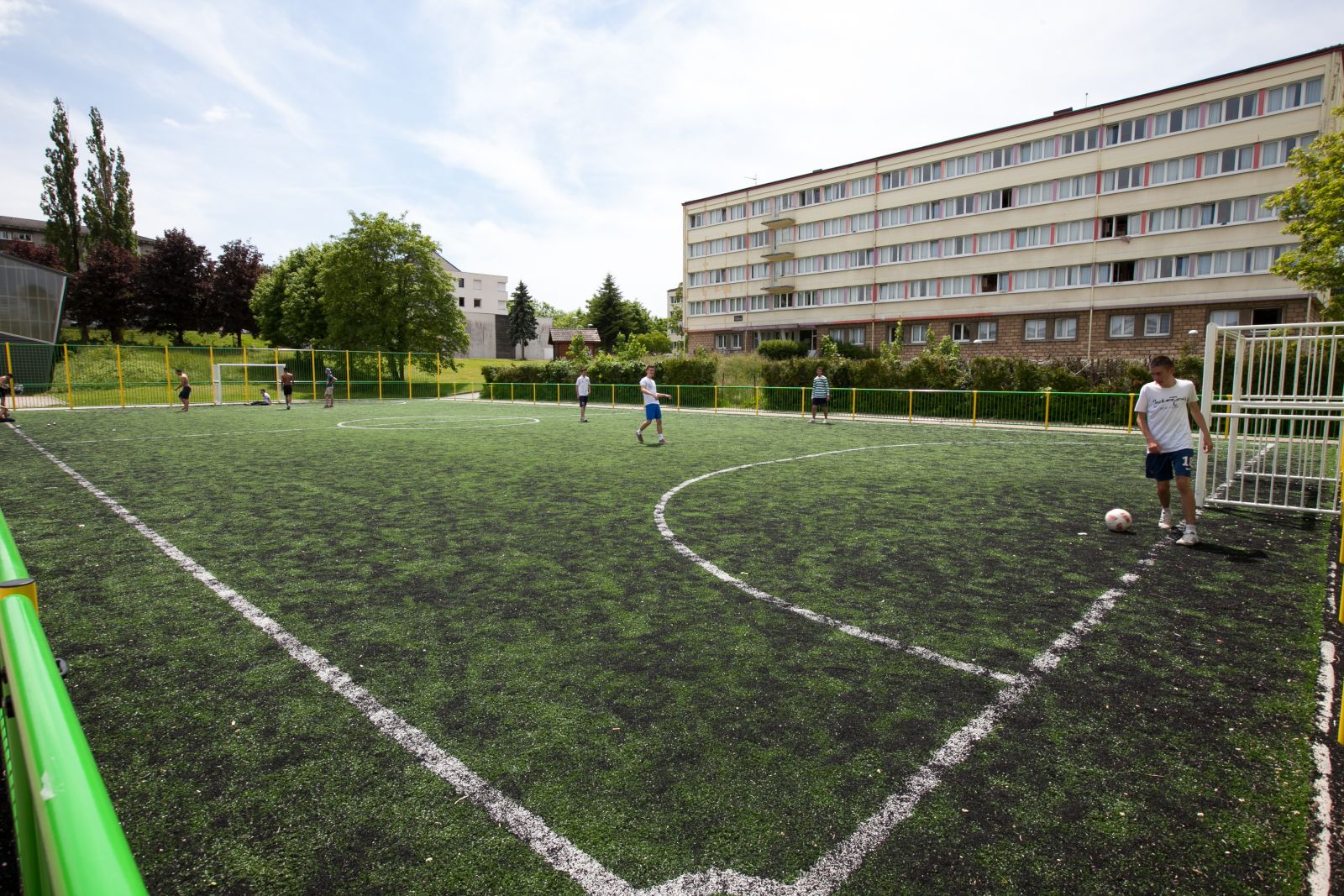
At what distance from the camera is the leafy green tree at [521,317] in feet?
316

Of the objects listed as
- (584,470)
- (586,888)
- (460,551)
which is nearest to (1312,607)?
(586,888)

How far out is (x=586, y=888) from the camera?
Result: 271cm

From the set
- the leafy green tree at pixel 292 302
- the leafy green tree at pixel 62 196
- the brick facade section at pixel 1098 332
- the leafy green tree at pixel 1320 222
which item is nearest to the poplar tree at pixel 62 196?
the leafy green tree at pixel 62 196

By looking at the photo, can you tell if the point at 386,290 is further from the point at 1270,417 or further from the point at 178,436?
the point at 1270,417

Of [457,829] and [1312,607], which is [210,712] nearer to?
[457,829]

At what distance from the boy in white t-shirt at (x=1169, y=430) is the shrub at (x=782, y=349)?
4651cm

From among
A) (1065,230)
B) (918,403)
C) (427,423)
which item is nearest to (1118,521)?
(918,403)

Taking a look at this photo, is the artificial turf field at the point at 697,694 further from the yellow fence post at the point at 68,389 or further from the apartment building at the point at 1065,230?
the apartment building at the point at 1065,230

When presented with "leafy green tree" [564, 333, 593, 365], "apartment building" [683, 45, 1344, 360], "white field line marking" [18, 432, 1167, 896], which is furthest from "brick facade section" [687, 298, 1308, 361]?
"white field line marking" [18, 432, 1167, 896]

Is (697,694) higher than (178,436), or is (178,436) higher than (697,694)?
(178,436)

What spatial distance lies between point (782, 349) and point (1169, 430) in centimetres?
4792

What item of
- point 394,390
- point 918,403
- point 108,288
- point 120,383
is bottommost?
point 918,403

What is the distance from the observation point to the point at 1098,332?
145ft

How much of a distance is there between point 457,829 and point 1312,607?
6.67 meters
